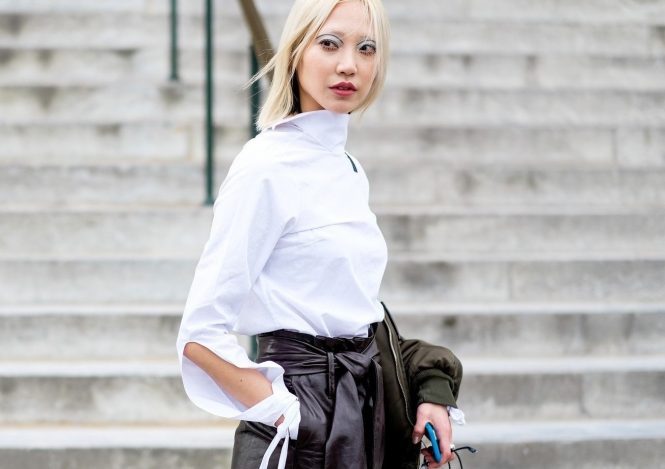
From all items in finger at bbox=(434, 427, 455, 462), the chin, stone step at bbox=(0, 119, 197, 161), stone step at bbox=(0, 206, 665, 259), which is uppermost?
the chin

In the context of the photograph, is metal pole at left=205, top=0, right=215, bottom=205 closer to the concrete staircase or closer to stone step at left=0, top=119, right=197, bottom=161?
the concrete staircase

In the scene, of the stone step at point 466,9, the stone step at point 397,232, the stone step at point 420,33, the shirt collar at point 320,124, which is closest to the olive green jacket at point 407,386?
the shirt collar at point 320,124

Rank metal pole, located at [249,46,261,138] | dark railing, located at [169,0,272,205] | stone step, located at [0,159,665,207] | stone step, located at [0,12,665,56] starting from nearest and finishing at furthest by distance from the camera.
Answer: dark railing, located at [169,0,272,205] → metal pole, located at [249,46,261,138] → stone step, located at [0,159,665,207] → stone step, located at [0,12,665,56]

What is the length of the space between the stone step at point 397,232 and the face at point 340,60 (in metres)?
2.55

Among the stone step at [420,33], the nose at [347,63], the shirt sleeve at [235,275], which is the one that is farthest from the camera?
the stone step at [420,33]

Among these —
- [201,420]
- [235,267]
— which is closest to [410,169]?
[201,420]

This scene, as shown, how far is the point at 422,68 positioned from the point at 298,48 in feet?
12.9

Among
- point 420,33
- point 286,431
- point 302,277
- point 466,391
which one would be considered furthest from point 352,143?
point 286,431

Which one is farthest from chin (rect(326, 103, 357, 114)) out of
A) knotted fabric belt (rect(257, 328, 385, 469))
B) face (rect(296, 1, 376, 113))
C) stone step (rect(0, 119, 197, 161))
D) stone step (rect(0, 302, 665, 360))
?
stone step (rect(0, 119, 197, 161))

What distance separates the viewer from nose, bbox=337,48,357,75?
174 cm

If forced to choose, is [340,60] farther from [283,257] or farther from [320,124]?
[283,257]

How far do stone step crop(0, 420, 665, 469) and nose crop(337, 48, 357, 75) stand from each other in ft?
5.87

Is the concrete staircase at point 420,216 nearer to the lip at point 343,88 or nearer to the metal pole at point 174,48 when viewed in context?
the metal pole at point 174,48

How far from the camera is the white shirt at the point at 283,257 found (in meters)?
1.64
